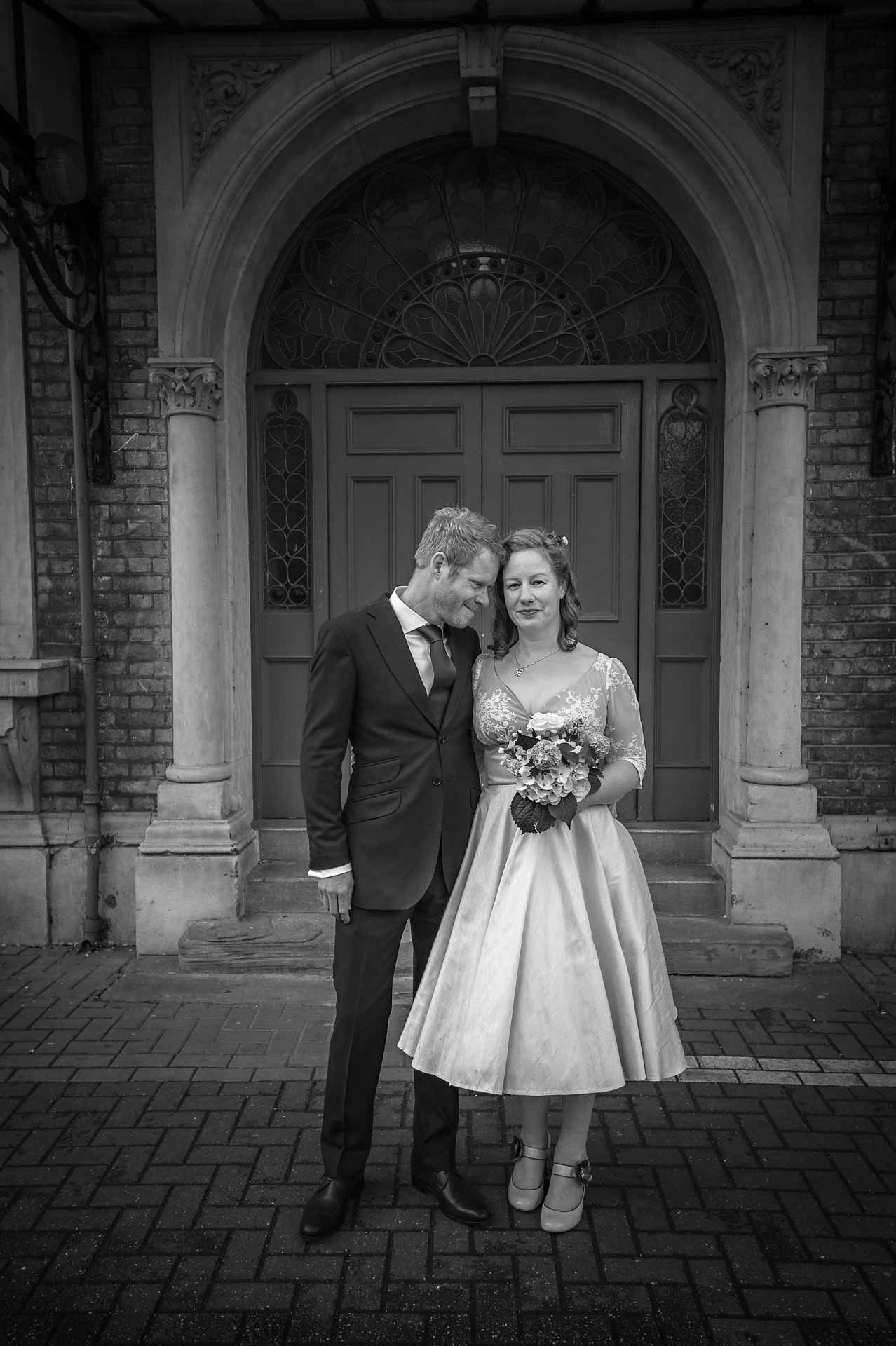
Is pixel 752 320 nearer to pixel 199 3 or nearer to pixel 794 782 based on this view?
pixel 794 782

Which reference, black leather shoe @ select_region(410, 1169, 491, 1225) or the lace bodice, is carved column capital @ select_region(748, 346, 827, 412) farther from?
black leather shoe @ select_region(410, 1169, 491, 1225)

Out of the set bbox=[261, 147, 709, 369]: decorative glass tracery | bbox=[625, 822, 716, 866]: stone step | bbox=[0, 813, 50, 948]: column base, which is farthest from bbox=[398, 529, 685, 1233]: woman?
bbox=[0, 813, 50, 948]: column base

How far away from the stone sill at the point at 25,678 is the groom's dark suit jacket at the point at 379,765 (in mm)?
2860

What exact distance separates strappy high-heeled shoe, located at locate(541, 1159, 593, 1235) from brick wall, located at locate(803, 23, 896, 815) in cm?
296

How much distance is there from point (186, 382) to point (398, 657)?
2.92 meters

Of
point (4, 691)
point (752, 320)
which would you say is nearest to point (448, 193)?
point (752, 320)

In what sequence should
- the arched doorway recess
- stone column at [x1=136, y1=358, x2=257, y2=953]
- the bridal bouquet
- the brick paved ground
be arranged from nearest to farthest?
the brick paved ground, the bridal bouquet, stone column at [x1=136, y1=358, x2=257, y2=953], the arched doorway recess

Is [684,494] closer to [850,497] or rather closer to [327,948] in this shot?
[850,497]

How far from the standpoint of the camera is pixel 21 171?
4578mm

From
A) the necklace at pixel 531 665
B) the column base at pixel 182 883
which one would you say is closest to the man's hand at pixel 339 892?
the necklace at pixel 531 665

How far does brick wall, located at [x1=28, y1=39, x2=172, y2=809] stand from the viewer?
512 centimetres

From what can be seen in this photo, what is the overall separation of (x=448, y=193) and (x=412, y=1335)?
5.42 m

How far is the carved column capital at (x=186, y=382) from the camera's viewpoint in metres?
5.04

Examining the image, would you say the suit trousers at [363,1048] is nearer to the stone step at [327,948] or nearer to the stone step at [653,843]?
the stone step at [327,948]
